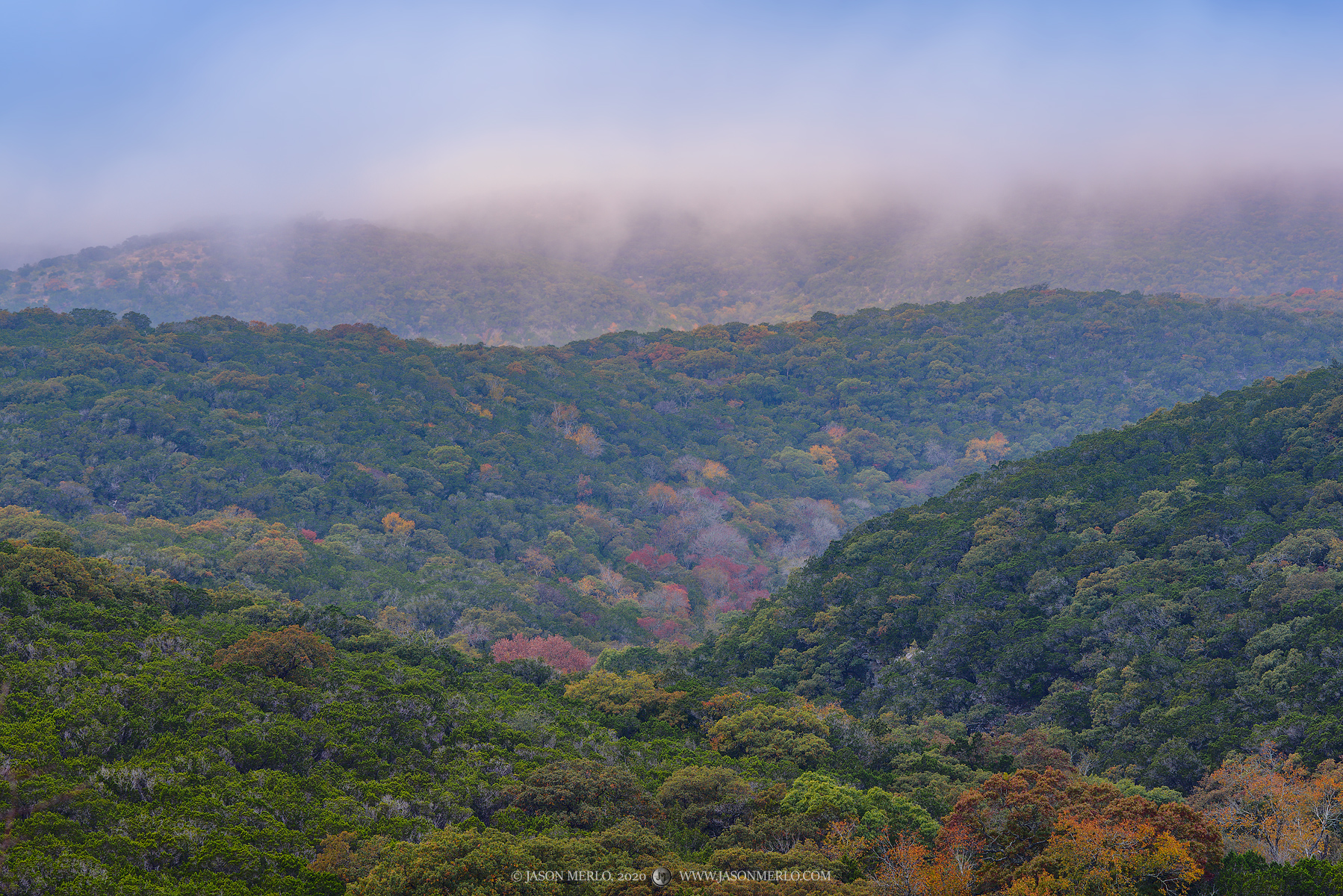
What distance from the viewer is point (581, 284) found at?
161750mm

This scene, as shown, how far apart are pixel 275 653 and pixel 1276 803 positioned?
24.6 metres

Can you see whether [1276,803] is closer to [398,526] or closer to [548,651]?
[548,651]

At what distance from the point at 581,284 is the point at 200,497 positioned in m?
108

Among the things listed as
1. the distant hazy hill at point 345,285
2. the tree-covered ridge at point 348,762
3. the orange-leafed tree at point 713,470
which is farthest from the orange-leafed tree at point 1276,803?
the distant hazy hill at point 345,285

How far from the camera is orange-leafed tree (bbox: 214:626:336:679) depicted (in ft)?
86.6

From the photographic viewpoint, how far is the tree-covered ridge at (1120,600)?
27.1m

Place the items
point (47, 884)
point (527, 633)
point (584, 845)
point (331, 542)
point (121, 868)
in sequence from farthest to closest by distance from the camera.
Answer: point (331, 542) < point (527, 633) < point (584, 845) < point (121, 868) < point (47, 884)

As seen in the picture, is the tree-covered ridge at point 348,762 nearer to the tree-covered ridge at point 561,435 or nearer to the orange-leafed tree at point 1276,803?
the orange-leafed tree at point 1276,803

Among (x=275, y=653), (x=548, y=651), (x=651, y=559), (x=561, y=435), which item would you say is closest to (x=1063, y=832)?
(x=275, y=653)

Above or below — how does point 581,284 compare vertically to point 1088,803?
above

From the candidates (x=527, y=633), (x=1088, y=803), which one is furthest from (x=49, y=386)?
(x=1088, y=803)

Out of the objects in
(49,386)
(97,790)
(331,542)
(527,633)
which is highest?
(49,386)

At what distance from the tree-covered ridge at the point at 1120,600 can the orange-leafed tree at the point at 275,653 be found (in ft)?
62.0

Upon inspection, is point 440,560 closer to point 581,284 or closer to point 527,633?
point 527,633
